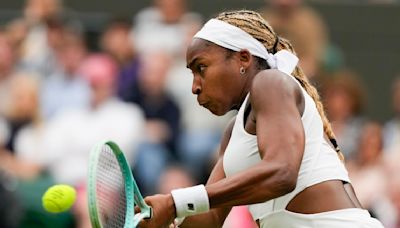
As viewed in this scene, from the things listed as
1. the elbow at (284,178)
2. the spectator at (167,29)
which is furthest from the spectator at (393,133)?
the elbow at (284,178)

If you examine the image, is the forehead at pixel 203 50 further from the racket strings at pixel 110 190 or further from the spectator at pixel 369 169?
the spectator at pixel 369 169

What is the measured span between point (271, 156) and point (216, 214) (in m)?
1.07

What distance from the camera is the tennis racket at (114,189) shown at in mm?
5160

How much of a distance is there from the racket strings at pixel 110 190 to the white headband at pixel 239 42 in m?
0.69

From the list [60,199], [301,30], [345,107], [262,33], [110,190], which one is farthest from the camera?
[301,30]

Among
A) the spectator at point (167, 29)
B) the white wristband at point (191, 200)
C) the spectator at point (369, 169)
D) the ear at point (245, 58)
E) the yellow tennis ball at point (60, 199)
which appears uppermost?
the ear at point (245, 58)

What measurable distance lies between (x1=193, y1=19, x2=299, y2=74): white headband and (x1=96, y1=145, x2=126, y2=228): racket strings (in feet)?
2.26

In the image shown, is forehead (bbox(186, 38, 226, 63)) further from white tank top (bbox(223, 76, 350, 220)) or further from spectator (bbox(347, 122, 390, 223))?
spectator (bbox(347, 122, 390, 223))

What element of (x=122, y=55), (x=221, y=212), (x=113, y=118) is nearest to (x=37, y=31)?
(x=122, y=55)

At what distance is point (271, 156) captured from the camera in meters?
5.11

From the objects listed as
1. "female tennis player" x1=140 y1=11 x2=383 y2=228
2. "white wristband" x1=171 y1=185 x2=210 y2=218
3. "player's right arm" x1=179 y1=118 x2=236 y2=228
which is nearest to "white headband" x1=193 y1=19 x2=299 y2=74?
"female tennis player" x1=140 y1=11 x2=383 y2=228

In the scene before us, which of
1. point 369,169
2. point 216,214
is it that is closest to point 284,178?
point 216,214

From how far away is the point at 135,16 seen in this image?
12469 millimetres

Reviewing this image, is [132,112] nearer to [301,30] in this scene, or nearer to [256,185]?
[301,30]
